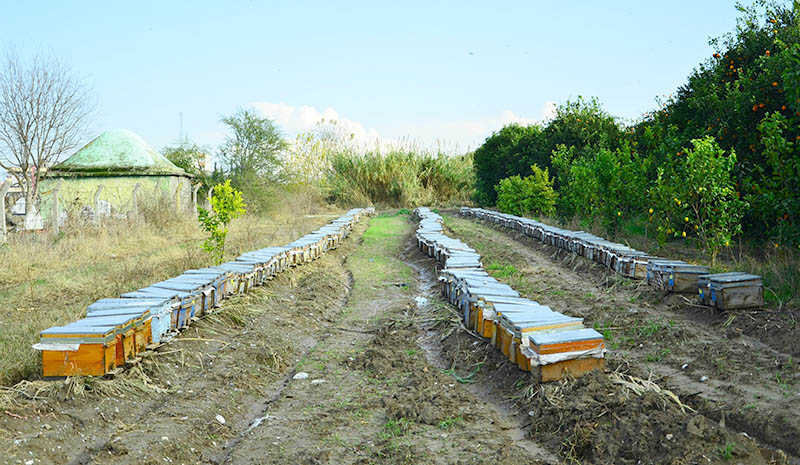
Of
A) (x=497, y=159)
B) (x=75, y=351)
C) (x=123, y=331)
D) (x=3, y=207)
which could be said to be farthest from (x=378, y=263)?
(x=497, y=159)

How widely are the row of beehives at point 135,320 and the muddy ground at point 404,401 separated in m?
0.16

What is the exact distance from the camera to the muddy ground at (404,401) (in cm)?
336

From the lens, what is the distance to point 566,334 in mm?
4293

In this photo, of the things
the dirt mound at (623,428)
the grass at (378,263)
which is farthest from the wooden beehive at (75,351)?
the grass at (378,263)

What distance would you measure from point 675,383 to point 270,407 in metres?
2.95

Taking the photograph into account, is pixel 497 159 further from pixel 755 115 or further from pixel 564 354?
pixel 564 354

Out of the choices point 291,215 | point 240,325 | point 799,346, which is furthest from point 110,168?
point 799,346

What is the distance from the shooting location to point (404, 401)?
4.27 m

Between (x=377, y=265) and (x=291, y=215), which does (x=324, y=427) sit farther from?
(x=291, y=215)

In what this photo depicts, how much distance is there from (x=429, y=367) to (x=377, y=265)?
5896mm

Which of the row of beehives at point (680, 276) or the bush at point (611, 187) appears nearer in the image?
the row of beehives at point (680, 276)

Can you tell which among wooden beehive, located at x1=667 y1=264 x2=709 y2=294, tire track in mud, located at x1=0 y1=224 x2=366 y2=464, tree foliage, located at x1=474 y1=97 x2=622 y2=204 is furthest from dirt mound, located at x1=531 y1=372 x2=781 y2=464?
tree foliage, located at x1=474 y1=97 x2=622 y2=204

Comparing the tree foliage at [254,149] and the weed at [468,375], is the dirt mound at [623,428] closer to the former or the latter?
the weed at [468,375]

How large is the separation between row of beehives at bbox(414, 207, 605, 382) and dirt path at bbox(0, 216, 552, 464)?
455 millimetres
